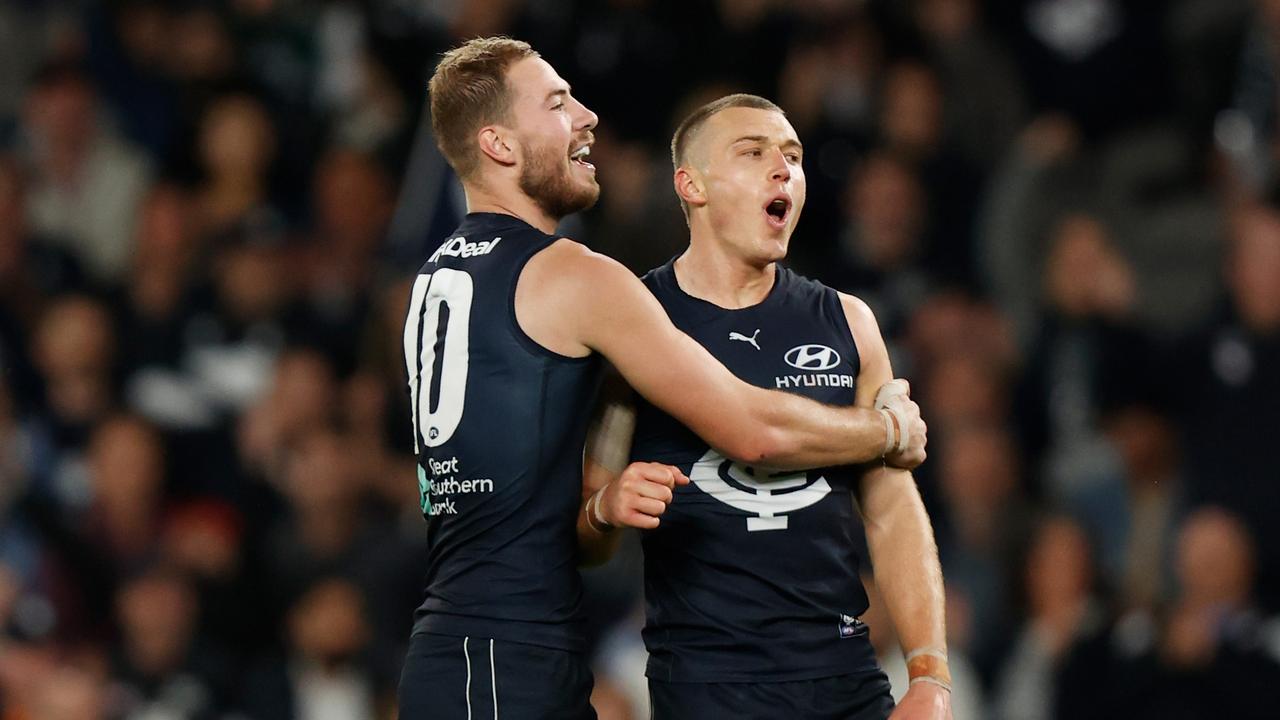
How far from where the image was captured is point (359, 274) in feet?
32.7

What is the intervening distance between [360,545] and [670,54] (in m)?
3.26

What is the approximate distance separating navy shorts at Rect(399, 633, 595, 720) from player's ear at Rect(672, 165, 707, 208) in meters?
1.20

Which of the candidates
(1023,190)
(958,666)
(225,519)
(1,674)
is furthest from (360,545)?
(1023,190)

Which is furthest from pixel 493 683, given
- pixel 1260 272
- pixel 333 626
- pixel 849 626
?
pixel 1260 272

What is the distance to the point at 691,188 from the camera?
478cm

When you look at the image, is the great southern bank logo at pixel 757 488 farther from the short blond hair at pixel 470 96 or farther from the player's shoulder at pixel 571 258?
the short blond hair at pixel 470 96

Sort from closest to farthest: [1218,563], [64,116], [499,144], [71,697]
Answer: [499,144] < [1218,563] < [71,697] < [64,116]

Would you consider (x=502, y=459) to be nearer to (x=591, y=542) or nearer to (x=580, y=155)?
(x=591, y=542)

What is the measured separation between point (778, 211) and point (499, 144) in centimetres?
72

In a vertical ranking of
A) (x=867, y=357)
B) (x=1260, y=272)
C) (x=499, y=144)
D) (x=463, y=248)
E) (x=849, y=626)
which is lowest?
(x=849, y=626)

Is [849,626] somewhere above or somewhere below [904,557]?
below

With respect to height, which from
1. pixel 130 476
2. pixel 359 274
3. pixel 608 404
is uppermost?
pixel 359 274

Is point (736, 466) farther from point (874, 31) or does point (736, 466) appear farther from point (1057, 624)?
point (874, 31)

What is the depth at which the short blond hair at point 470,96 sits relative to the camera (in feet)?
15.1
